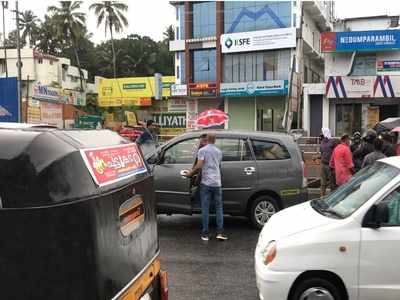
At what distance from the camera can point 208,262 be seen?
723 cm

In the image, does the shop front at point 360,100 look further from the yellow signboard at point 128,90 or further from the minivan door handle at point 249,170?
the minivan door handle at point 249,170

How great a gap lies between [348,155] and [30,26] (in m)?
74.2

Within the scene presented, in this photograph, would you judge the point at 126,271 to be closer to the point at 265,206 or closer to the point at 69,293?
the point at 69,293

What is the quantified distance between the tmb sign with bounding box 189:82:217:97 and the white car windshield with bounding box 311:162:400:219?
121 feet

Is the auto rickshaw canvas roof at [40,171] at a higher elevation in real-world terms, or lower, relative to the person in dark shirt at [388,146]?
higher

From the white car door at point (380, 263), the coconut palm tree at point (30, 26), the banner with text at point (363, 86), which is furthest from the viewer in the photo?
the coconut palm tree at point (30, 26)

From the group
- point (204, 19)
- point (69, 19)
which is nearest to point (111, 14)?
point (69, 19)

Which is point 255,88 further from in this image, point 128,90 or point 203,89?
point 128,90

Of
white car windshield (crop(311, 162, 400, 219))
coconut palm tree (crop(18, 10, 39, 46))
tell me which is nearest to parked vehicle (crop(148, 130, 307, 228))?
white car windshield (crop(311, 162, 400, 219))

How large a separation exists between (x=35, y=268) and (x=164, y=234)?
6.91 m

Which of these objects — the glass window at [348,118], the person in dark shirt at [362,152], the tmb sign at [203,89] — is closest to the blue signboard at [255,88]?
the tmb sign at [203,89]

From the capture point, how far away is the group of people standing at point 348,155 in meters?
8.31

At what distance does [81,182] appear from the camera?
2326mm

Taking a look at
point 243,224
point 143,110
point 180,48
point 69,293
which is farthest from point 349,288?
point 143,110
